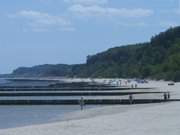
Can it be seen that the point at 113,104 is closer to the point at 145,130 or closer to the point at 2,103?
the point at 2,103

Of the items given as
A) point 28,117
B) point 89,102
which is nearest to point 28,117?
point 28,117

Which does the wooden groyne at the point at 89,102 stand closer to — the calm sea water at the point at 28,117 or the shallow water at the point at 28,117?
the calm sea water at the point at 28,117

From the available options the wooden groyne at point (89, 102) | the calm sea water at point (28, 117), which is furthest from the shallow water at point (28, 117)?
the wooden groyne at point (89, 102)

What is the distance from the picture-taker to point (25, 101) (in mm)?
68562

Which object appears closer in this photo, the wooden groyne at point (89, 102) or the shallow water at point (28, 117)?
the shallow water at point (28, 117)

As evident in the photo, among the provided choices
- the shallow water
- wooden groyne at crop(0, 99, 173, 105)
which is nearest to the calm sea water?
the shallow water

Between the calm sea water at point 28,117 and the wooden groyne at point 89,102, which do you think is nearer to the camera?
the calm sea water at point 28,117

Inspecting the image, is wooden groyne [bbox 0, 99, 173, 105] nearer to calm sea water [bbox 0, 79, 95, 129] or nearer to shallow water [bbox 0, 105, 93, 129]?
calm sea water [bbox 0, 79, 95, 129]

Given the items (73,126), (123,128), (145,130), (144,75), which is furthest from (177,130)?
(144,75)

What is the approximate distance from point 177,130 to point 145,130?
153cm

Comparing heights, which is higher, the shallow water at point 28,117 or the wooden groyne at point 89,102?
the wooden groyne at point 89,102

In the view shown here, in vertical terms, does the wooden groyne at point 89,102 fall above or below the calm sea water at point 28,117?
above

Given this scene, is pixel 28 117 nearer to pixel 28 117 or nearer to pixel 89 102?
pixel 28 117

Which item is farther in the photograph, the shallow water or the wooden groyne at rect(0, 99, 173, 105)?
the wooden groyne at rect(0, 99, 173, 105)
